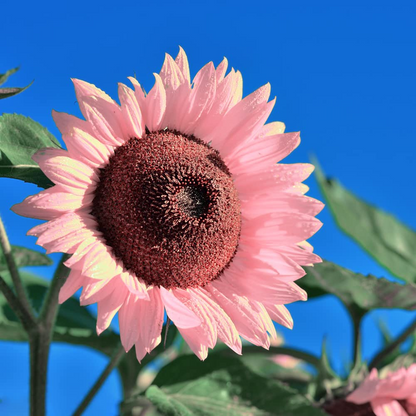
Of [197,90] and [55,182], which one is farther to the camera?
[197,90]

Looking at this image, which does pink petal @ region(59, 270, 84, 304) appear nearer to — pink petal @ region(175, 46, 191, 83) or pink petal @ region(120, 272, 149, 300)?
pink petal @ region(120, 272, 149, 300)

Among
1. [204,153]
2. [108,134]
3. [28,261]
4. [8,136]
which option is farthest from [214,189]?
[28,261]

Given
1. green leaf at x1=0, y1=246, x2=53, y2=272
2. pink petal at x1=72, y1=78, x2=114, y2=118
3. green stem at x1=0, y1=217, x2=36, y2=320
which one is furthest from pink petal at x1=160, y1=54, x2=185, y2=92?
green leaf at x1=0, y1=246, x2=53, y2=272

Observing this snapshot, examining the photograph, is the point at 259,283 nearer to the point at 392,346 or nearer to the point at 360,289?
the point at 360,289

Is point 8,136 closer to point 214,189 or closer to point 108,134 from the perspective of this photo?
point 108,134

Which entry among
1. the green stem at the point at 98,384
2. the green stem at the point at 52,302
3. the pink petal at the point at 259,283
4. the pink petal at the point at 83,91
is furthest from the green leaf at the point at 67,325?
the pink petal at the point at 83,91

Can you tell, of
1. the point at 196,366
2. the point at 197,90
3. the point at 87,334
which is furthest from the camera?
the point at 87,334
